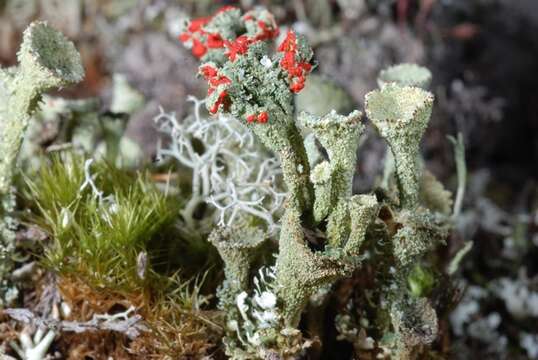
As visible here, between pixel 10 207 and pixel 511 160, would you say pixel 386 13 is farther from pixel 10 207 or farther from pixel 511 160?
pixel 10 207

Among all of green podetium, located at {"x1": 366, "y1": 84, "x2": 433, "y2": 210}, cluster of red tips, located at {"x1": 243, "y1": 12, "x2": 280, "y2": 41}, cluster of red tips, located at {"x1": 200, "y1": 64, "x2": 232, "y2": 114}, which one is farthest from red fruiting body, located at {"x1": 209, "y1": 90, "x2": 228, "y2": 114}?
cluster of red tips, located at {"x1": 243, "y1": 12, "x2": 280, "y2": 41}

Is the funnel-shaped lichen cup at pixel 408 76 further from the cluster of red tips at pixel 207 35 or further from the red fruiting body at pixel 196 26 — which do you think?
the red fruiting body at pixel 196 26

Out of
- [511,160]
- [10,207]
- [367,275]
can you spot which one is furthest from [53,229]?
[511,160]

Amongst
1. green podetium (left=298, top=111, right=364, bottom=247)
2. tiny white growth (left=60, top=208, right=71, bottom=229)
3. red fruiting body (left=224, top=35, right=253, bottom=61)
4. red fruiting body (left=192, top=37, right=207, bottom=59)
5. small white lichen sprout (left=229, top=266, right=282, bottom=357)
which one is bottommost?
small white lichen sprout (left=229, top=266, right=282, bottom=357)

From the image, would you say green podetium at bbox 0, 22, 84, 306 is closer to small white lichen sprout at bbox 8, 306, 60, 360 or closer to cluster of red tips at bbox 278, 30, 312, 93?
small white lichen sprout at bbox 8, 306, 60, 360

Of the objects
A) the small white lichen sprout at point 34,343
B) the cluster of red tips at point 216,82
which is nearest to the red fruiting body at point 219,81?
the cluster of red tips at point 216,82
